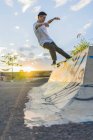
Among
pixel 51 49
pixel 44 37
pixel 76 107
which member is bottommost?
pixel 76 107

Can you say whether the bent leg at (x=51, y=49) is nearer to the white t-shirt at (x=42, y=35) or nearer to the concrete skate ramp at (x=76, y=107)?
the white t-shirt at (x=42, y=35)

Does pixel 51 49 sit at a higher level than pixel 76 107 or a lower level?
higher

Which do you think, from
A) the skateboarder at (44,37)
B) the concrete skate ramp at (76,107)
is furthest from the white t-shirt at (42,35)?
the concrete skate ramp at (76,107)

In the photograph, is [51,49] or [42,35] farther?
[51,49]

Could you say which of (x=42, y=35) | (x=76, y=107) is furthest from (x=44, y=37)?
(x=76, y=107)

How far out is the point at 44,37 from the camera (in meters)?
12.1

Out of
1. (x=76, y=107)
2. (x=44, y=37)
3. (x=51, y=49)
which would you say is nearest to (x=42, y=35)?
(x=44, y=37)

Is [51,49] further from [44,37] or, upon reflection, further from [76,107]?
[76,107]

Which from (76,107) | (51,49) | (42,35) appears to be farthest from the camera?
(51,49)

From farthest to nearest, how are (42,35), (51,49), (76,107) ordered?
(51,49) < (42,35) < (76,107)

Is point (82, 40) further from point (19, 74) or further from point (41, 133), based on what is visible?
point (41, 133)

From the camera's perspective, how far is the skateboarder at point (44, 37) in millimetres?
11844

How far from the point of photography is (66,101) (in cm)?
738

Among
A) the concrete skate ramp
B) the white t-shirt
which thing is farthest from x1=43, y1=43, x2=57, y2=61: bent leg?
the concrete skate ramp
